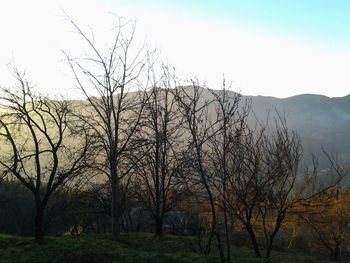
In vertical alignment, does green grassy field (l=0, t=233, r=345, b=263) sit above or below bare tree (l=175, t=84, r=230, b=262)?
below

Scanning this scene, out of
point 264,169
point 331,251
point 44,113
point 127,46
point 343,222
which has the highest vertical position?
point 127,46

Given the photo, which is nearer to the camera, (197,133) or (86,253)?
(197,133)

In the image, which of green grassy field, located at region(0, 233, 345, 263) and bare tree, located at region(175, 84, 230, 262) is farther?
green grassy field, located at region(0, 233, 345, 263)

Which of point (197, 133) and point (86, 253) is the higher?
point (197, 133)

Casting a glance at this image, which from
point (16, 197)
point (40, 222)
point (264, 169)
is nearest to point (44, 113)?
point (40, 222)

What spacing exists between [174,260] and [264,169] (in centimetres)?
561

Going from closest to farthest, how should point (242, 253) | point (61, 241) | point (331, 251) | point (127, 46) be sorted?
1. point (61, 241)
2. point (127, 46)
3. point (242, 253)
4. point (331, 251)

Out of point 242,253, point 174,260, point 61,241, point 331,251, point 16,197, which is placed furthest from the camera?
point 16,197

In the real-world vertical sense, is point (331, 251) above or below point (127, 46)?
below

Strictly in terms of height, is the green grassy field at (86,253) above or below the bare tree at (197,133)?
below

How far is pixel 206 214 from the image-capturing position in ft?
110

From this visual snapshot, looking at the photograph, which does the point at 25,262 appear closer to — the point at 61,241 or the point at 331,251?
the point at 61,241

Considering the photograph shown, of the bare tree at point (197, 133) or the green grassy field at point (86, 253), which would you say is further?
the green grassy field at point (86, 253)

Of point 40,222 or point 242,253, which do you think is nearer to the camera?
point 40,222
